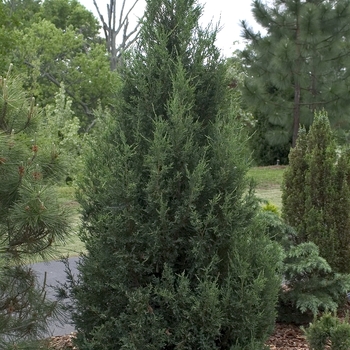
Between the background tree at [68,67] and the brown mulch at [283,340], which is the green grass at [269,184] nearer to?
the brown mulch at [283,340]

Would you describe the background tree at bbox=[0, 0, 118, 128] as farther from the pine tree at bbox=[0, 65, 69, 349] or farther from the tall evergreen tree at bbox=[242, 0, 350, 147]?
the pine tree at bbox=[0, 65, 69, 349]

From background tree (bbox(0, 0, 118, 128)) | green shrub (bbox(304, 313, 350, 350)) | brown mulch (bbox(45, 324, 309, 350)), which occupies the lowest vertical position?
brown mulch (bbox(45, 324, 309, 350))

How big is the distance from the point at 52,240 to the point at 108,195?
1.66 feet

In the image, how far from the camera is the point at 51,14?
120 feet

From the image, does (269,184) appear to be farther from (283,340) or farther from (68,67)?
(68,67)

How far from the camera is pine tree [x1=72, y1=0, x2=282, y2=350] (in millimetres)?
2961

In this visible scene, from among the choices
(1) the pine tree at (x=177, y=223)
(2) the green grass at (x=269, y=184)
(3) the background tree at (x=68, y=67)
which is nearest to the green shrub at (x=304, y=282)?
(1) the pine tree at (x=177, y=223)

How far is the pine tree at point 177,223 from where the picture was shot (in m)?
2.96

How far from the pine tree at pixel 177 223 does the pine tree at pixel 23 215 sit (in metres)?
0.32

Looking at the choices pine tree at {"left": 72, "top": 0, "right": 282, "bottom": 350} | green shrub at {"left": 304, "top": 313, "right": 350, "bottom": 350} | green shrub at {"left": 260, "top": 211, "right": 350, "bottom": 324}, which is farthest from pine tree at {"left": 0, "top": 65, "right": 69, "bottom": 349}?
green shrub at {"left": 260, "top": 211, "right": 350, "bottom": 324}

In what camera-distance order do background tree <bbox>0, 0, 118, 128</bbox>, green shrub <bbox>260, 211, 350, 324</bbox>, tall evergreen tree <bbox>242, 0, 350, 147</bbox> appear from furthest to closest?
background tree <bbox>0, 0, 118, 128</bbox> → tall evergreen tree <bbox>242, 0, 350, 147</bbox> → green shrub <bbox>260, 211, 350, 324</bbox>

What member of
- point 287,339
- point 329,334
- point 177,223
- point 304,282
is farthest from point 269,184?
point 177,223

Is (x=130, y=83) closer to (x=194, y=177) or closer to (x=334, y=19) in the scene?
(x=194, y=177)

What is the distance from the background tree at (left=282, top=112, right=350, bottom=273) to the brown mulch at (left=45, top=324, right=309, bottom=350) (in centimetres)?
97
